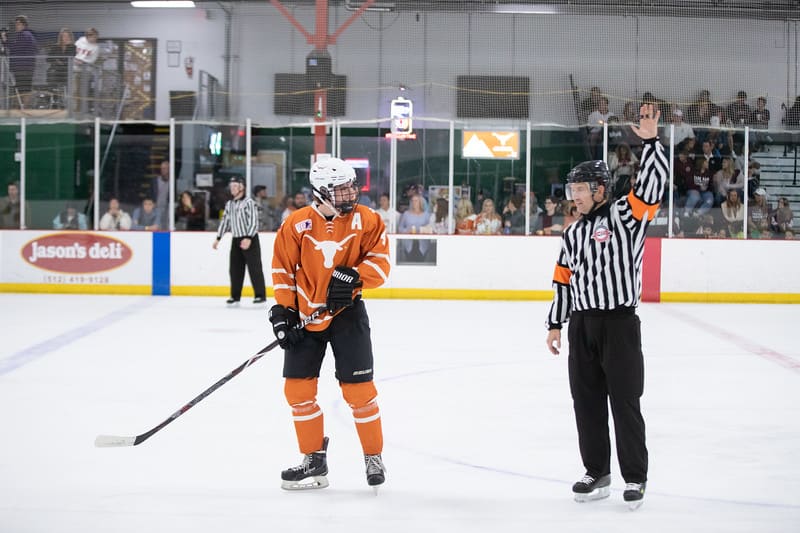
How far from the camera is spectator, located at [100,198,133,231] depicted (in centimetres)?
1163

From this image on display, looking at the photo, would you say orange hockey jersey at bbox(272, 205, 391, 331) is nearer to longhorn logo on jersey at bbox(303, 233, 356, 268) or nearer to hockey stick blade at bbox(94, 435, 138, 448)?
longhorn logo on jersey at bbox(303, 233, 356, 268)

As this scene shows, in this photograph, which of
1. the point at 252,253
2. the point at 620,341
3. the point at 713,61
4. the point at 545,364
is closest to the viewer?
the point at 620,341

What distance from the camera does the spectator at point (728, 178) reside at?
11172 mm

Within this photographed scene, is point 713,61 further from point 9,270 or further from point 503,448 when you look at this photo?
point 503,448

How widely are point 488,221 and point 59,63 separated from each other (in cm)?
565

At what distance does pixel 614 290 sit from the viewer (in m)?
3.34

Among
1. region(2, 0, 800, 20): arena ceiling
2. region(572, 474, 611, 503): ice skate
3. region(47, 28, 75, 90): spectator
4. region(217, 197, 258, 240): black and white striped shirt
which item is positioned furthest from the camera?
region(2, 0, 800, 20): arena ceiling

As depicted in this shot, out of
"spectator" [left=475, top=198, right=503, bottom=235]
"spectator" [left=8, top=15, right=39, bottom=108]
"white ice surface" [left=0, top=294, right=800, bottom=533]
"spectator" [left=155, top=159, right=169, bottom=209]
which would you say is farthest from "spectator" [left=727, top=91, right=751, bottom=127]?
"spectator" [left=8, top=15, right=39, bottom=108]

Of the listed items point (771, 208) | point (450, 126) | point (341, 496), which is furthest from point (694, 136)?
point (341, 496)

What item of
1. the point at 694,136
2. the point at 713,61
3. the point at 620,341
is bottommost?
the point at 620,341

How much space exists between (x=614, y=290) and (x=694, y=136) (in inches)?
337

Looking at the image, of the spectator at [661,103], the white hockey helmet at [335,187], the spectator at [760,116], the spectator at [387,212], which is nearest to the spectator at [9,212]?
the spectator at [387,212]

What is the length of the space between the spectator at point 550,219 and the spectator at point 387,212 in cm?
163

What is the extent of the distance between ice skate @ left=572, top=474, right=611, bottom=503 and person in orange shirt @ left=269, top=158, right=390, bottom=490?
2.24 ft
